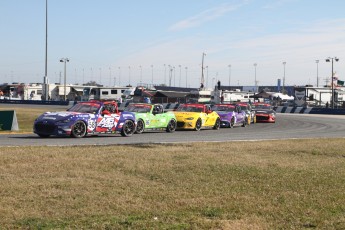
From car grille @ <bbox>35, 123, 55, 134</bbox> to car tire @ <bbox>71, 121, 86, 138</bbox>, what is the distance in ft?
2.31

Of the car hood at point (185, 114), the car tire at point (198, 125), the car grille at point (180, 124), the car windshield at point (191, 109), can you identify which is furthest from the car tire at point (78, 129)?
the car windshield at point (191, 109)

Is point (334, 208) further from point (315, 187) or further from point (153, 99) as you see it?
point (153, 99)

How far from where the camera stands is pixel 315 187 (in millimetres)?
8859

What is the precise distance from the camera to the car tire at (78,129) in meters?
18.8

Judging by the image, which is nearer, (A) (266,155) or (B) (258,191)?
(B) (258,191)

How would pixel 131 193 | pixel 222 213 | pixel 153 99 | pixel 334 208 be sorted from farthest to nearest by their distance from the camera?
pixel 153 99
pixel 131 193
pixel 334 208
pixel 222 213

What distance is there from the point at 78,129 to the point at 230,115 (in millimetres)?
11879

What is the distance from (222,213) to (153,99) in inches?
2729

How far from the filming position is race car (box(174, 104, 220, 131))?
1000 inches

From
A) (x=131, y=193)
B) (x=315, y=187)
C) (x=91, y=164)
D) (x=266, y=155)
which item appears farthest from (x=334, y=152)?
(x=131, y=193)

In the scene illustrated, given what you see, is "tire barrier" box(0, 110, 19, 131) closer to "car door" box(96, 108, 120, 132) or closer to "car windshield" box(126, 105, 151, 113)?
"car windshield" box(126, 105, 151, 113)

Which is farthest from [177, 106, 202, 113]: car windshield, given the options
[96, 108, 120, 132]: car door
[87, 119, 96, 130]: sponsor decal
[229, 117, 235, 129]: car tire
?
[87, 119, 96, 130]: sponsor decal

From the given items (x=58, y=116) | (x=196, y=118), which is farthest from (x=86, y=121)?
(x=196, y=118)

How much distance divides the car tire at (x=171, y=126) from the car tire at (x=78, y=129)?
5.54 meters
